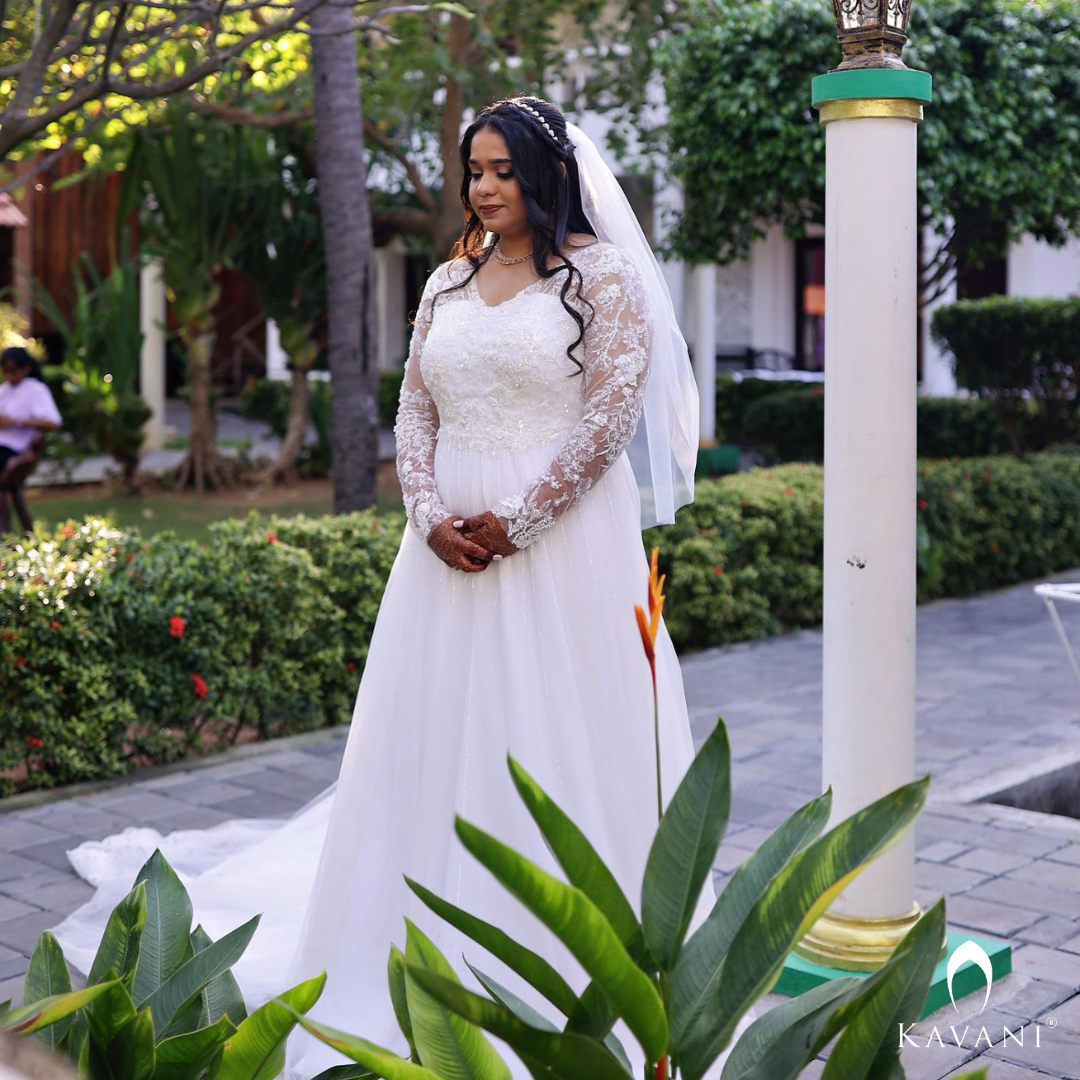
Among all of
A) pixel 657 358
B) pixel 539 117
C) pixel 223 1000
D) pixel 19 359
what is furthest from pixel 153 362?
pixel 223 1000

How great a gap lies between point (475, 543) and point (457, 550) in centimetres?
4

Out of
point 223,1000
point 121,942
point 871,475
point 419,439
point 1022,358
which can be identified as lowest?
point 223,1000

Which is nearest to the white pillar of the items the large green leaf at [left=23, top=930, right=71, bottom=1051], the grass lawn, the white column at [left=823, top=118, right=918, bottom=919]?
the grass lawn

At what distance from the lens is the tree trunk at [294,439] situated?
14422 millimetres

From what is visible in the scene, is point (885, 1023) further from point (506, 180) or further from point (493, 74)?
point (493, 74)

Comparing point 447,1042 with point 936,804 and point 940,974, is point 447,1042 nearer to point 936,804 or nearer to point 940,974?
point 940,974

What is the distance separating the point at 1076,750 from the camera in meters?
5.81

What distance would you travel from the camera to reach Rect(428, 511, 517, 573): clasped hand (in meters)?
3.16

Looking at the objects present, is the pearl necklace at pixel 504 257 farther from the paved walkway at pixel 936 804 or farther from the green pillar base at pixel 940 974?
the paved walkway at pixel 936 804

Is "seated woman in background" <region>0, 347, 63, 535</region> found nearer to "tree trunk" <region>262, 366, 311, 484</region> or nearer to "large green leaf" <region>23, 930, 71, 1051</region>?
"tree trunk" <region>262, 366, 311, 484</region>

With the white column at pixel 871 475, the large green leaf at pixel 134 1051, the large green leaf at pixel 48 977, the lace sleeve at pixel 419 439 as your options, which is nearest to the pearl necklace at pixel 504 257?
the lace sleeve at pixel 419 439

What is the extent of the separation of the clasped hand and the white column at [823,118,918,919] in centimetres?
78

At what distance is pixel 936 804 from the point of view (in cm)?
507

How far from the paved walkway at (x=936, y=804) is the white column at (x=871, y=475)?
45 centimetres
